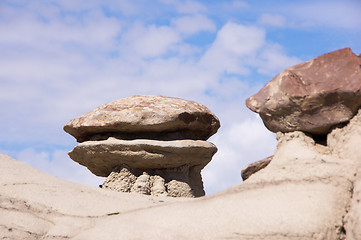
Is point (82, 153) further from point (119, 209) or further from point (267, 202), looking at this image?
point (267, 202)

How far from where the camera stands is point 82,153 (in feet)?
24.6

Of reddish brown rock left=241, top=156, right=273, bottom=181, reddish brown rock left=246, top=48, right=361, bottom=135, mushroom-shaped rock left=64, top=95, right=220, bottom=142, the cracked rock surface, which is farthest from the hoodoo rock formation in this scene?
reddish brown rock left=246, top=48, right=361, bottom=135

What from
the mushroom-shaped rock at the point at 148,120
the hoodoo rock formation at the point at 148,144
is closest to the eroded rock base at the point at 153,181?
the hoodoo rock formation at the point at 148,144

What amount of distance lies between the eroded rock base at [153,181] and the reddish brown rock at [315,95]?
308 centimetres

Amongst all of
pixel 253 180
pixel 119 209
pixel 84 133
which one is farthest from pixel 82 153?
pixel 253 180

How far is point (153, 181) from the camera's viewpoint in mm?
7152

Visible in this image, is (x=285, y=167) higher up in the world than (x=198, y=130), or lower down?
lower down

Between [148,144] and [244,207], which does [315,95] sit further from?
[148,144]

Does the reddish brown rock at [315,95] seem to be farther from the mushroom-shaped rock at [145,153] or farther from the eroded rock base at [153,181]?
the eroded rock base at [153,181]

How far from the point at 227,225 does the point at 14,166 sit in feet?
8.01

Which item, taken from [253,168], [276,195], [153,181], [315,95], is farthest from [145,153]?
[276,195]

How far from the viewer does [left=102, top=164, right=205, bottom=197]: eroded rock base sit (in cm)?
697

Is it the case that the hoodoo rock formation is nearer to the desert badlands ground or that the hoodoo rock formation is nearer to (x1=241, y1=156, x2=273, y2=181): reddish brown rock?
(x1=241, y1=156, x2=273, y2=181): reddish brown rock

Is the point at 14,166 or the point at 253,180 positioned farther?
the point at 14,166
